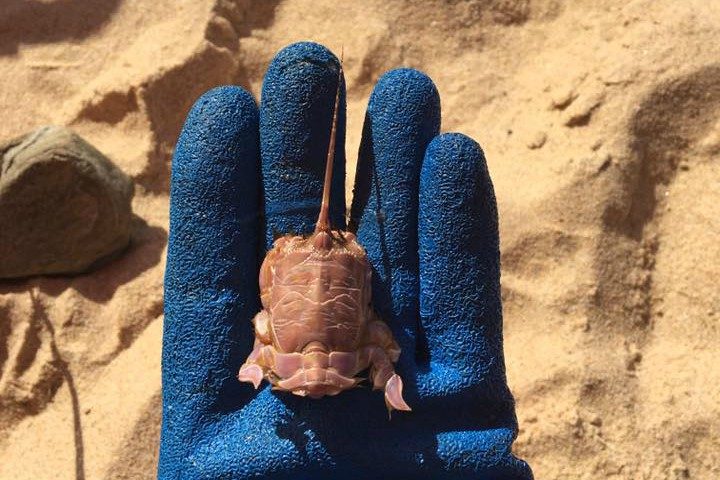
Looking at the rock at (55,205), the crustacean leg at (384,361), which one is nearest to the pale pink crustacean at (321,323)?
the crustacean leg at (384,361)

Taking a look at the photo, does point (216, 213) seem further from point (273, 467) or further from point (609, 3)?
point (609, 3)

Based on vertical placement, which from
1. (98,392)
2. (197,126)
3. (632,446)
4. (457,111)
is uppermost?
(197,126)

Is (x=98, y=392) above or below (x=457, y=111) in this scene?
below

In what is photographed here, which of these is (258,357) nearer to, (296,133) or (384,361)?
(384,361)

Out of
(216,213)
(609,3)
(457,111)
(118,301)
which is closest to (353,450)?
(216,213)

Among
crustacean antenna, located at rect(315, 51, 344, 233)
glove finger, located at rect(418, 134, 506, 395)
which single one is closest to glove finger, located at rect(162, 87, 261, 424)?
crustacean antenna, located at rect(315, 51, 344, 233)

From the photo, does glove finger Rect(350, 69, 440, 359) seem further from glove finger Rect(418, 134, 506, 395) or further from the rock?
the rock

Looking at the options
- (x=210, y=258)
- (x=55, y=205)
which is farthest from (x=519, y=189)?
(x=55, y=205)
